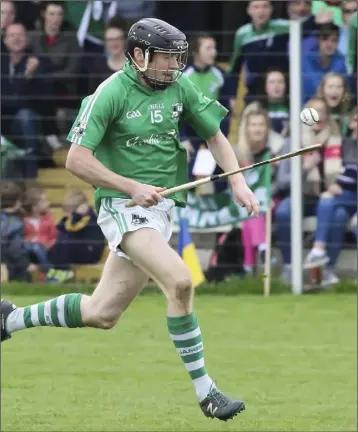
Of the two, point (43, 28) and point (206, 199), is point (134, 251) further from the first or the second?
point (43, 28)

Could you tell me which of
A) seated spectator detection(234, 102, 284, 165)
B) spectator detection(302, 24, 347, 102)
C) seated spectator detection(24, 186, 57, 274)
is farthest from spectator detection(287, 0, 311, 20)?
seated spectator detection(24, 186, 57, 274)

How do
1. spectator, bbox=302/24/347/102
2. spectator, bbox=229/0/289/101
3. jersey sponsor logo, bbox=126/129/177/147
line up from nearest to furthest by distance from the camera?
1. jersey sponsor logo, bbox=126/129/177/147
2. spectator, bbox=302/24/347/102
3. spectator, bbox=229/0/289/101

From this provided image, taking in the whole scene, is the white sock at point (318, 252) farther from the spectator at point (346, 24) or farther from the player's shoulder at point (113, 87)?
the player's shoulder at point (113, 87)

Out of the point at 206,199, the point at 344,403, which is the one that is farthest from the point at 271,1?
the point at 344,403

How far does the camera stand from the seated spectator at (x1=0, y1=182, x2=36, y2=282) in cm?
1483

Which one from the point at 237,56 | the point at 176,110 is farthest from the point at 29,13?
the point at 176,110

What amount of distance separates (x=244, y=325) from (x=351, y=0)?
389 centimetres

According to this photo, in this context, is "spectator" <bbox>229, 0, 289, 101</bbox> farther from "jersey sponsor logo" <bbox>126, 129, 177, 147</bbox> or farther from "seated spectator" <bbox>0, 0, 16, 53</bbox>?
"jersey sponsor logo" <bbox>126, 129, 177, 147</bbox>

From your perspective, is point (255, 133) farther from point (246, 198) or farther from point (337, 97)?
point (246, 198)

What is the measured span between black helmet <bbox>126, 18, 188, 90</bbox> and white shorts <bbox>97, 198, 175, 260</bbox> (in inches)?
26.7

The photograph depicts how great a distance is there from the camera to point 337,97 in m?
14.3

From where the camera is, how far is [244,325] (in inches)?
493

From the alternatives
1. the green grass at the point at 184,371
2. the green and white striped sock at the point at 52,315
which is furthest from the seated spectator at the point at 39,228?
the green and white striped sock at the point at 52,315

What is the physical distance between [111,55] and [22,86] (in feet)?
3.41
